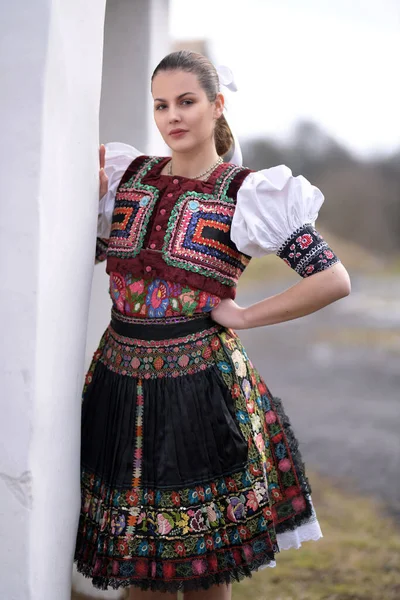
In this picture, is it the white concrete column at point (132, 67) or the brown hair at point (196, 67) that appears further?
the white concrete column at point (132, 67)

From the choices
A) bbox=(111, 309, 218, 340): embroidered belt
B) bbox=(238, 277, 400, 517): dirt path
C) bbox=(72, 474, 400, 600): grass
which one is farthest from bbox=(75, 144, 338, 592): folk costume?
bbox=(238, 277, 400, 517): dirt path

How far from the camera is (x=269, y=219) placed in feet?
5.61

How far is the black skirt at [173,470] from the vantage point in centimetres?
173

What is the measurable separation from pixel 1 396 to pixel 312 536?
894 mm

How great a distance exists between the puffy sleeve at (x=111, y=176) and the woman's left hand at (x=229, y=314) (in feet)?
1.28

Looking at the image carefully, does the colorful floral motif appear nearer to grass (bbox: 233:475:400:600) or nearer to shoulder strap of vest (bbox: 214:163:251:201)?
shoulder strap of vest (bbox: 214:163:251:201)

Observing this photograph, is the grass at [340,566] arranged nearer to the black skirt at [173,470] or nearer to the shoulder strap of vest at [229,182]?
the black skirt at [173,470]

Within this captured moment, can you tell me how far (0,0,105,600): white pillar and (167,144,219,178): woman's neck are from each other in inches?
10.9

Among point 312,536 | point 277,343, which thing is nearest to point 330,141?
point 277,343

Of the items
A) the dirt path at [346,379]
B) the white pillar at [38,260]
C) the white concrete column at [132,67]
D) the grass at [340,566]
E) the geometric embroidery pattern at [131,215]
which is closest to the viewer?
the white pillar at [38,260]

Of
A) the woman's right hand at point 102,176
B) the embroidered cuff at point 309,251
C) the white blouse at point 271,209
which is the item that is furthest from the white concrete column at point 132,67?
the embroidered cuff at point 309,251

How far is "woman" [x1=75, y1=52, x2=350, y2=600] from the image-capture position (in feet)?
5.65

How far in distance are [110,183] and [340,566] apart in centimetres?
189

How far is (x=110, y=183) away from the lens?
6.44ft
